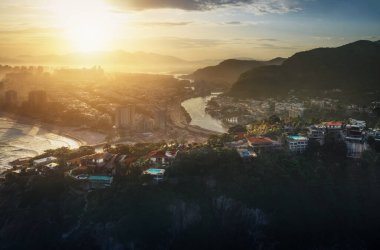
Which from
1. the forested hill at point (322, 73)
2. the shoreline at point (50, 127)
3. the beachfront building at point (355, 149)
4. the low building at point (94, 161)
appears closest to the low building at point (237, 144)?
the beachfront building at point (355, 149)

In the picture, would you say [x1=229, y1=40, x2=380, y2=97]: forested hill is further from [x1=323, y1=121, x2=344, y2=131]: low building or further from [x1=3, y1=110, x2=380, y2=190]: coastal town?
[x1=3, y1=110, x2=380, y2=190]: coastal town

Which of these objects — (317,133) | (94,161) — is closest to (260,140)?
(317,133)

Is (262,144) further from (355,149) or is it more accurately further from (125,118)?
(125,118)

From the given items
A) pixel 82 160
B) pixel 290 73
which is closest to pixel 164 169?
pixel 82 160

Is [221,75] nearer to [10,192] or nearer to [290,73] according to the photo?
[290,73]

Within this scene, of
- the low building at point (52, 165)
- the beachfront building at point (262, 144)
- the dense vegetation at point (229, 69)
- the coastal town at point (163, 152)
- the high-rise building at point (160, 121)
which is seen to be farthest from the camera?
the dense vegetation at point (229, 69)

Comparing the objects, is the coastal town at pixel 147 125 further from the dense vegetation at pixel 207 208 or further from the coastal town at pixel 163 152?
the dense vegetation at pixel 207 208

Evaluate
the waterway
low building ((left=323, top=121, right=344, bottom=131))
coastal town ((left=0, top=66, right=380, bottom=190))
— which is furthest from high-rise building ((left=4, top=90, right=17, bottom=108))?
low building ((left=323, top=121, right=344, bottom=131))
